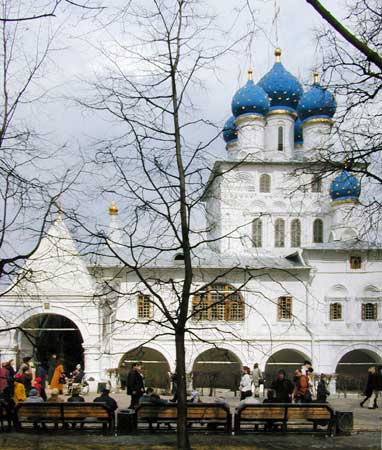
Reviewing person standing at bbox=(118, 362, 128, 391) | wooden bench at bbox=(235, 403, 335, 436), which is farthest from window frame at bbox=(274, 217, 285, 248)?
wooden bench at bbox=(235, 403, 335, 436)

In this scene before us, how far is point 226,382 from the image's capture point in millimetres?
29234

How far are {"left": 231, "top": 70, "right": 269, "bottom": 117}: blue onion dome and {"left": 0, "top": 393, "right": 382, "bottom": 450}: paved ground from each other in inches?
946

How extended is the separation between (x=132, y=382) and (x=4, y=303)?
11.2 m

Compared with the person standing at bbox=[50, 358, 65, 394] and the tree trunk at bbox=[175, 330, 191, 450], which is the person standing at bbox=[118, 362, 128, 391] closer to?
the person standing at bbox=[50, 358, 65, 394]

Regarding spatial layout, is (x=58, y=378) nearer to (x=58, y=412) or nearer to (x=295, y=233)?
(x=58, y=412)

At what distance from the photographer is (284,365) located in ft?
96.5

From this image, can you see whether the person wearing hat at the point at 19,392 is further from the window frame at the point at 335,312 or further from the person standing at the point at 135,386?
the window frame at the point at 335,312

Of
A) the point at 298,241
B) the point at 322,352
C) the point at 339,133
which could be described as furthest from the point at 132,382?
the point at 298,241

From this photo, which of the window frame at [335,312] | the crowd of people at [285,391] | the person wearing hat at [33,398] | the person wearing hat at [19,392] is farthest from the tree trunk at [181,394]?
the window frame at [335,312]

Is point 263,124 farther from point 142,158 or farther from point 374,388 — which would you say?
point 142,158

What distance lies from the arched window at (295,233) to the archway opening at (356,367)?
611 cm

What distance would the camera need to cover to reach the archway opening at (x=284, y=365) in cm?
2780

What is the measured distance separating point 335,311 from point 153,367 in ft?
26.9

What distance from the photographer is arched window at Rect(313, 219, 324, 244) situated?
33094 mm
